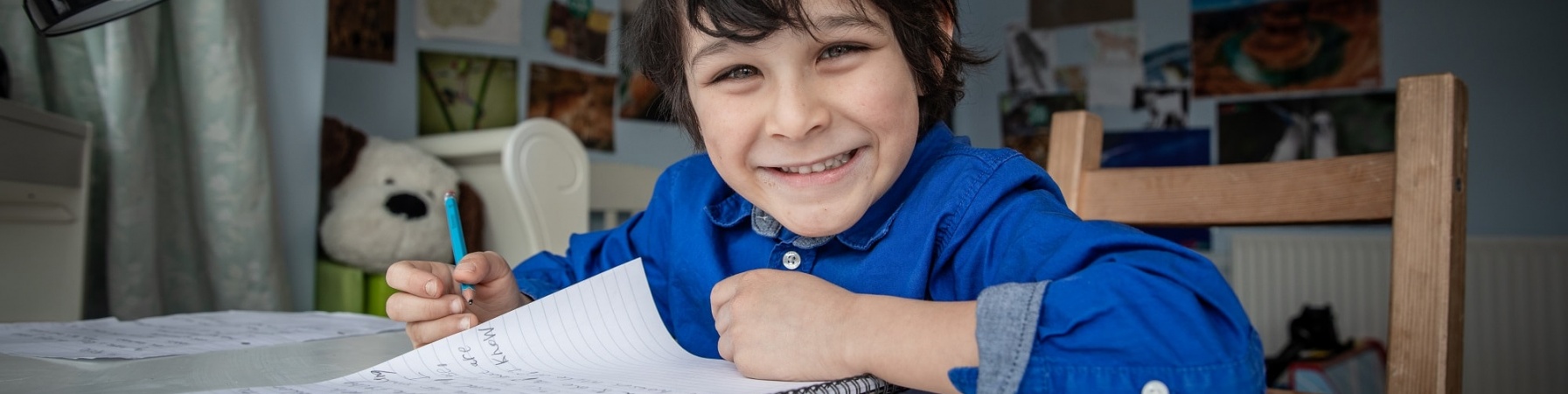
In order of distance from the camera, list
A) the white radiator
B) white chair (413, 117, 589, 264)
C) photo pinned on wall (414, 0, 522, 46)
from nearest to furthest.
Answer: white chair (413, 117, 589, 264) → photo pinned on wall (414, 0, 522, 46) → the white radiator

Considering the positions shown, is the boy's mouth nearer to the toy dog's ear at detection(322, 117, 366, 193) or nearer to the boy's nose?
the boy's nose

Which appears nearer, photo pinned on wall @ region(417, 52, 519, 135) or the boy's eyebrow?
the boy's eyebrow

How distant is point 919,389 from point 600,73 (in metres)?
1.72

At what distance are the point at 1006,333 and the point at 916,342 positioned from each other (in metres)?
0.04

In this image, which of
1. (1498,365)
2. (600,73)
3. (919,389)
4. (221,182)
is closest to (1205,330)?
(919,389)

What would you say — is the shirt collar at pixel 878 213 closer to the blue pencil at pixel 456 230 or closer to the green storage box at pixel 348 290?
the blue pencil at pixel 456 230

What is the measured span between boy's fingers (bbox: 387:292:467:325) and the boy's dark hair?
21 centimetres

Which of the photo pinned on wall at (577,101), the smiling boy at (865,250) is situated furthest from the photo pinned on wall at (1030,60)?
the smiling boy at (865,250)

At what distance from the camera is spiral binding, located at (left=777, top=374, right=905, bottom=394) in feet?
1.31

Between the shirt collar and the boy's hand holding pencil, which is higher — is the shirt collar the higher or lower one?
the higher one

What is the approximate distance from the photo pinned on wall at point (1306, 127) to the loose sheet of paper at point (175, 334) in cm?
245

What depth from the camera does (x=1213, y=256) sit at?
2822 mm

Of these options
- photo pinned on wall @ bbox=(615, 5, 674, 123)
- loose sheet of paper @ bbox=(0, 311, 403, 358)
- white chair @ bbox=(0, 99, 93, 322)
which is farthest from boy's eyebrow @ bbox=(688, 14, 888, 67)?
photo pinned on wall @ bbox=(615, 5, 674, 123)

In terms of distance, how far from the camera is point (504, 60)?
1864 mm
